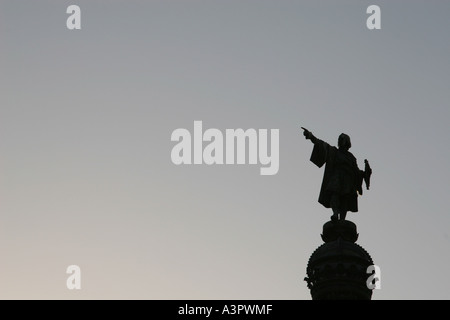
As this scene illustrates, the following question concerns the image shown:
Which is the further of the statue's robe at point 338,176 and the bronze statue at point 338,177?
the statue's robe at point 338,176

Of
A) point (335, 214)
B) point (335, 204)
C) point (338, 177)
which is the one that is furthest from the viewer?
point (338, 177)

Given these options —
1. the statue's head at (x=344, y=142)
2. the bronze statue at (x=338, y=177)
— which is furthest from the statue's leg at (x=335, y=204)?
the statue's head at (x=344, y=142)

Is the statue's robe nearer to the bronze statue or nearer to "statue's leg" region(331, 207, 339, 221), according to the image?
the bronze statue

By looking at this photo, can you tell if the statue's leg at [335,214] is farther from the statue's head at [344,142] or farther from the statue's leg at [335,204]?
the statue's head at [344,142]

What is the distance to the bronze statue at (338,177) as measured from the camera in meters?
27.6

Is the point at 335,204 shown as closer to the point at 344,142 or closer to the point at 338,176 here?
the point at 338,176

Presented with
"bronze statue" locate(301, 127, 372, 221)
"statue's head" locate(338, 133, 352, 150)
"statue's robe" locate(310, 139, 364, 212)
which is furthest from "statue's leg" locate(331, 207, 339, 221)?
"statue's head" locate(338, 133, 352, 150)

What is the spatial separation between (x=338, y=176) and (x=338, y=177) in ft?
0.14

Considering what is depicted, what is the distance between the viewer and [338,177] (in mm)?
27891

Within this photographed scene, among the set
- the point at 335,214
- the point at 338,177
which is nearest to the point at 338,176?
the point at 338,177
